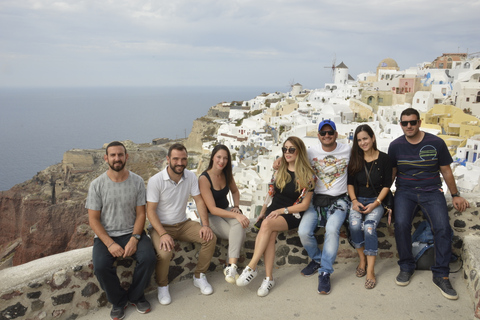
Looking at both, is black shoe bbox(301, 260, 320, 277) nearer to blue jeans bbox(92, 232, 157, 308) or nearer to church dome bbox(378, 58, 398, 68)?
blue jeans bbox(92, 232, 157, 308)

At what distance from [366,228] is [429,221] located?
643 mm

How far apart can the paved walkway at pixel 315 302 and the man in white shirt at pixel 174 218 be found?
0.18 m

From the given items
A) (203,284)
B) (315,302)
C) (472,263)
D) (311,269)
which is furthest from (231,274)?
(472,263)

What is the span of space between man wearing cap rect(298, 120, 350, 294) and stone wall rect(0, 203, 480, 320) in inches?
9.7

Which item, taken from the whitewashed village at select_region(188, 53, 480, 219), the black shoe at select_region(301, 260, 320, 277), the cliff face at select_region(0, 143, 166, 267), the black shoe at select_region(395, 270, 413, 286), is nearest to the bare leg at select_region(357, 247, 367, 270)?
the black shoe at select_region(395, 270, 413, 286)

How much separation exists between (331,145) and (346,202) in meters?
0.63

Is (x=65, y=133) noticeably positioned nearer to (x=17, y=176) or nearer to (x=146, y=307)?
(x=17, y=176)

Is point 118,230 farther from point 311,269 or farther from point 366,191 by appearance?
point 366,191

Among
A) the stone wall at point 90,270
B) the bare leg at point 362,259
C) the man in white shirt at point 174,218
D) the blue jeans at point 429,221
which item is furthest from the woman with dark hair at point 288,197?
the blue jeans at point 429,221

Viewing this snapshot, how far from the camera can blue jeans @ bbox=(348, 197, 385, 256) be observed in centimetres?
358

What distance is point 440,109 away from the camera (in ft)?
82.1

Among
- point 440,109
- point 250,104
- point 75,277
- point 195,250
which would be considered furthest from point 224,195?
point 250,104

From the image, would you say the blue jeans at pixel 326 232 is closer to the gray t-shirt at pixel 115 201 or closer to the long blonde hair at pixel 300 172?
the long blonde hair at pixel 300 172

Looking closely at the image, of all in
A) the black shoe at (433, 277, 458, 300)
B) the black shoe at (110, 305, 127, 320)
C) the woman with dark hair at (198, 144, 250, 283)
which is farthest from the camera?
the woman with dark hair at (198, 144, 250, 283)
